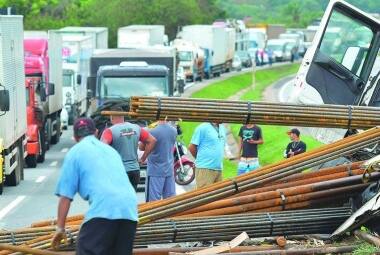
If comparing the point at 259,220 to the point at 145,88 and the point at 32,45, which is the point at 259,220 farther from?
the point at 32,45

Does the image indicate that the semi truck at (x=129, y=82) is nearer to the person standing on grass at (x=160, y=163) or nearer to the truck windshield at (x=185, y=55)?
the person standing on grass at (x=160, y=163)

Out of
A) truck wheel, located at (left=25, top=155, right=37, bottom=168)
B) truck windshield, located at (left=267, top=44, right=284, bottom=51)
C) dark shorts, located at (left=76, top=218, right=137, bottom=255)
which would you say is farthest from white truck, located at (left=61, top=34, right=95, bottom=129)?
truck windshield, located at (left=267, top=44, right=284, bottom=51)

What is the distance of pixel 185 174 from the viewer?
2344 cm

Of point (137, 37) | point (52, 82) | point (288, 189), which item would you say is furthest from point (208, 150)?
point (137, 37)

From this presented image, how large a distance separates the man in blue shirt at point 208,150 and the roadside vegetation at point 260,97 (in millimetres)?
7817

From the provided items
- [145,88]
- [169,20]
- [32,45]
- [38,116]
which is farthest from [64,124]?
[169,20]

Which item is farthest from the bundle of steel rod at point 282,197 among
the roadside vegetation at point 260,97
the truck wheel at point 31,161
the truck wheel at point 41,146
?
the truck wheel at point 41,146

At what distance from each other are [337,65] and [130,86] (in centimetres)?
1118

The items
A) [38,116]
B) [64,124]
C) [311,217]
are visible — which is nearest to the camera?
[311,217]

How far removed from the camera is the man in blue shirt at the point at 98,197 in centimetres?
947

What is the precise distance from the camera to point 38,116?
31.9 meters

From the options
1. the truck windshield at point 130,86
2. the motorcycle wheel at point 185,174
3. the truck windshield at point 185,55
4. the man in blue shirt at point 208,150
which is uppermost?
the man in blue shirt at point 208,150

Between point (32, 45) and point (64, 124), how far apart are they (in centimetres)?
1004

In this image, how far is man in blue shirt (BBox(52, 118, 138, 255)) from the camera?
31.1ft
